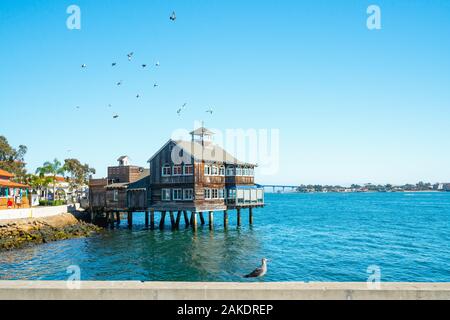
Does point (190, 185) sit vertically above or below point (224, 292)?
above

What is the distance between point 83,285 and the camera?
6.85 m

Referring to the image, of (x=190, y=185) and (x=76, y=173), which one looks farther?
(x=76, y=173)

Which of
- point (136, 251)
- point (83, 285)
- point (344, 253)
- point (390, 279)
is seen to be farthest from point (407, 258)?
point (83, 285)

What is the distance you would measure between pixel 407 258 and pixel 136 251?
23524mm

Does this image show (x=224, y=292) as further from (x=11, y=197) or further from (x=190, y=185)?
(x=11, y=197)

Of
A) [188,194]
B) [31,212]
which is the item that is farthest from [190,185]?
[31,212]

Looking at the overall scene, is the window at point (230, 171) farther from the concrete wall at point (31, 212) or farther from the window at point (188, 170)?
the concrete wall at point (31, 212)

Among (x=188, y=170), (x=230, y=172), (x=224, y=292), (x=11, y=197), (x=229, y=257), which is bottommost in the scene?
(x=229, y=257)

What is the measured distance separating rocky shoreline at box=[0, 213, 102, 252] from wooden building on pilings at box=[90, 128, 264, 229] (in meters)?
6.45

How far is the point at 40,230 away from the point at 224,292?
39.6 metres

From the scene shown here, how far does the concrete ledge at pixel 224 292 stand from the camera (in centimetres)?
655

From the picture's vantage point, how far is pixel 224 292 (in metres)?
6.60
